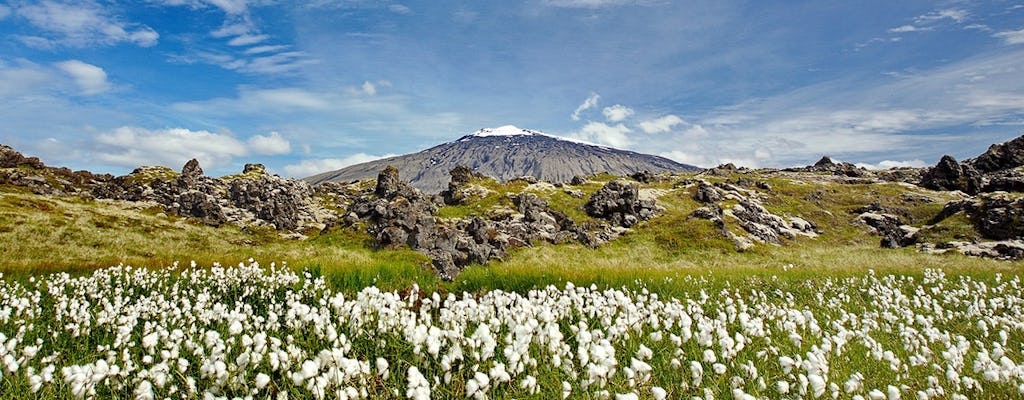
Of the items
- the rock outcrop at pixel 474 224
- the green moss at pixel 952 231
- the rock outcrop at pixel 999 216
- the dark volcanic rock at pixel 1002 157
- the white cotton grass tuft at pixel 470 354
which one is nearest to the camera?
the white cotton grass tuft at pixel 470 354

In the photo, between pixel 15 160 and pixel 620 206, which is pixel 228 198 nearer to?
pixel 15 160

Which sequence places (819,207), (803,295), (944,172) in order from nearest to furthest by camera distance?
(803,295)
(819,207)
(944,172)

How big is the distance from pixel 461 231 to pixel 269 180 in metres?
54.0

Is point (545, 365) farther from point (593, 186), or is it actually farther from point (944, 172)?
point (944, 172)

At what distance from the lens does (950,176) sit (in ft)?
290

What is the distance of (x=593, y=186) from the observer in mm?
80375

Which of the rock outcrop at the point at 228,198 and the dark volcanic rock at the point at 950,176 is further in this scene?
the dark volcanic rock at the point at 950,176

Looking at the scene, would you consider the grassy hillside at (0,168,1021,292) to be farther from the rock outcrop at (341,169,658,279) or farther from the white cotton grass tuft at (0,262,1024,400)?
the white cotton grass tuft at (0,262,1024,400)

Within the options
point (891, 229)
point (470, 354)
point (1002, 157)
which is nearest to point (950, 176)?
point (1002, 157)

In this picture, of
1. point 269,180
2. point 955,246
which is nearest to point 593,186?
point 955,246

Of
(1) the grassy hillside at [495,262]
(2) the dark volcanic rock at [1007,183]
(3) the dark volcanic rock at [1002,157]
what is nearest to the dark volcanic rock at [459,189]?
(1) the grassy hillside at [495,262]

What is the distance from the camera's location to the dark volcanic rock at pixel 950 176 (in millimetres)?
85750

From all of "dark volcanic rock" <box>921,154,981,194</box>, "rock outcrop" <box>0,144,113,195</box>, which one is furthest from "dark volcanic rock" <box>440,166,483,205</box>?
"dark volcanic rock" <box>921,154,981,194</box>

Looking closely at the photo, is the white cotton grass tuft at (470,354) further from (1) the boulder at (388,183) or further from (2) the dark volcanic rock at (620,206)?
(1) the boulder at (388,183)
